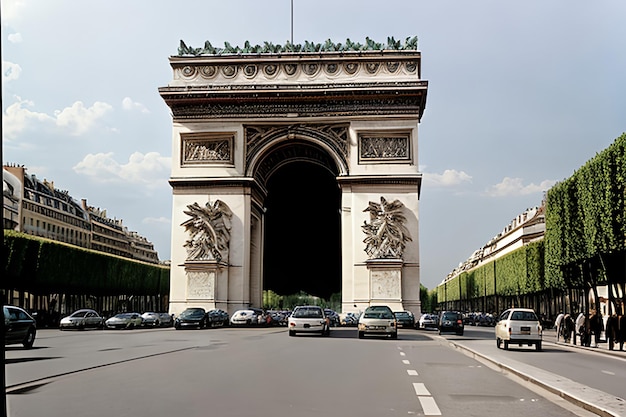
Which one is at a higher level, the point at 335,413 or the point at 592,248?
the point at 592,248

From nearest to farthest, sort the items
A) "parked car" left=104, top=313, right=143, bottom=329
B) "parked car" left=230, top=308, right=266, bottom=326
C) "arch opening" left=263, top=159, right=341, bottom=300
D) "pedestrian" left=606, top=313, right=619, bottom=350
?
"pedestrian" left=606, top=313, right=619, bottom=350
"parked car" left=230, top=308, right=266, bottom=326
"parked car" left=104, top=313, right=143, bottom=329
"arch opening" left=263, top=159, right=341, bottom=300

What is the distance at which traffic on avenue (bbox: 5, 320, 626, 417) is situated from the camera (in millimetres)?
10758

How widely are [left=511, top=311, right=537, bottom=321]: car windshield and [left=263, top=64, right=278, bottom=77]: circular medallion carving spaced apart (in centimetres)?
3193

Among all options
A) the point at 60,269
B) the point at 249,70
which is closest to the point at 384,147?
the point at 249,70

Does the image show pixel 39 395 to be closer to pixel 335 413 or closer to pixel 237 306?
pixel 335 413

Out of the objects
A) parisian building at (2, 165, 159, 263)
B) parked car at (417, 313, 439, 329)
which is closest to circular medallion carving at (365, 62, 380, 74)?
parked car at (417, 313, 439, 329)

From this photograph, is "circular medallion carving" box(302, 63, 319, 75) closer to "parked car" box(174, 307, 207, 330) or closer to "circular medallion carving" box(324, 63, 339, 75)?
"circular medallion carving" box(324, 63, 339, 75)

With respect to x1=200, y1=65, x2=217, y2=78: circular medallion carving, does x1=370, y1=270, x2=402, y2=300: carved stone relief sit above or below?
below

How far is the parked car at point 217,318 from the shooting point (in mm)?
50416

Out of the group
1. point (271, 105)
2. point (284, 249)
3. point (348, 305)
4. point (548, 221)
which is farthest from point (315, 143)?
point (284, 249)

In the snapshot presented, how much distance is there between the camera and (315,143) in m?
56.1

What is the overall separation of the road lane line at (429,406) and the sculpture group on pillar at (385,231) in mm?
40521

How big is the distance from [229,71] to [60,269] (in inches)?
912

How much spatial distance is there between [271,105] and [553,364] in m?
37.3
